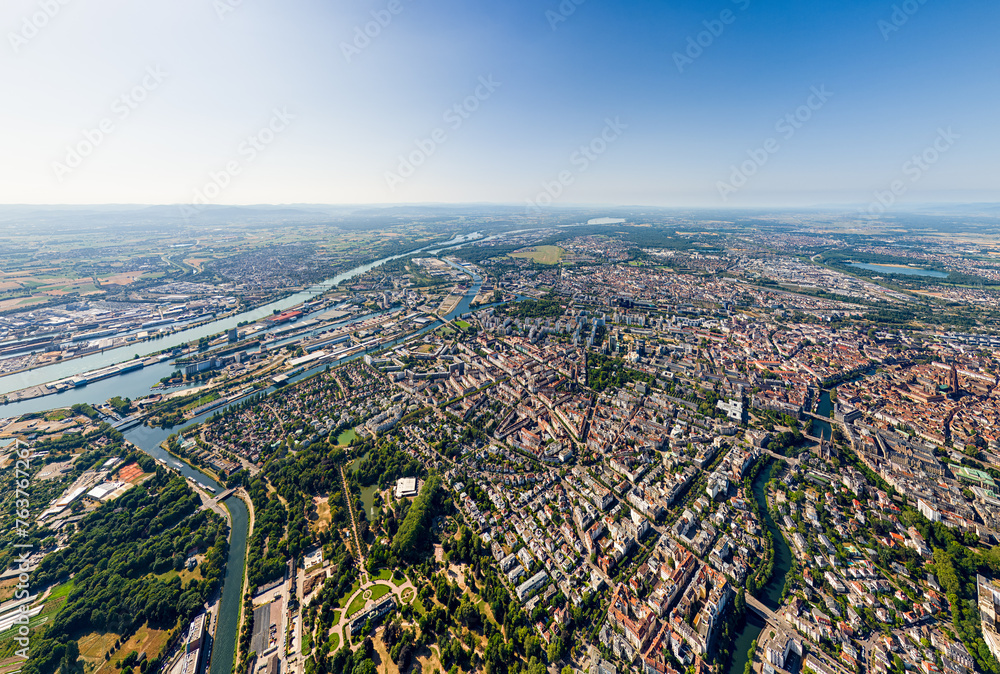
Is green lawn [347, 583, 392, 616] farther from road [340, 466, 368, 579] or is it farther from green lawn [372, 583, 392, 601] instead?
road [340, 466, 368, 579]

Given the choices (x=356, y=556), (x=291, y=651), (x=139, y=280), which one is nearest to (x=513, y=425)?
(x=356, y=556)

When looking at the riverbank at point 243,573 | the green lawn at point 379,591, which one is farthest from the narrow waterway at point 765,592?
the riverbank at point 243,573

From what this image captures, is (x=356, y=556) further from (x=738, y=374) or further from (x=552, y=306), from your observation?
(x=552, y=306)

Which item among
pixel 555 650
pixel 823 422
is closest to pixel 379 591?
pixel 555 650

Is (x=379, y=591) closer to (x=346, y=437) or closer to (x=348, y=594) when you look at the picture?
(x=348, y=594)

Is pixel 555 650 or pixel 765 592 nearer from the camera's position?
pixel 555 650

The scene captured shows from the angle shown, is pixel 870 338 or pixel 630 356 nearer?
pixel 630 356

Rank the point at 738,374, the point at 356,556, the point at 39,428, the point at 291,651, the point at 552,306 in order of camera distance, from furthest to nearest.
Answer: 1. the point at 552,306
2. the point at 738,374
3. the point at 39,428
4. the point at 356,556
5. the point at 291,651
